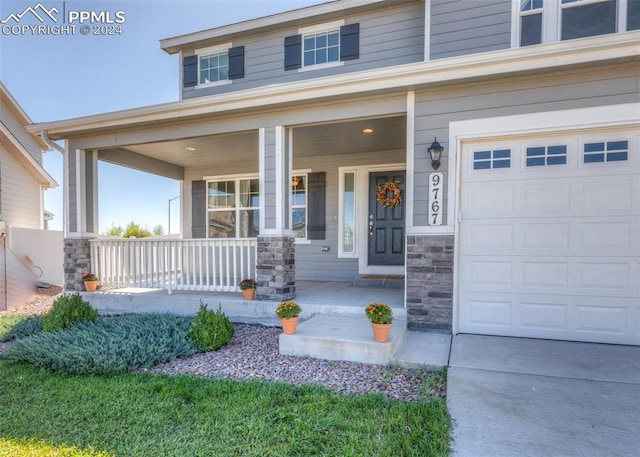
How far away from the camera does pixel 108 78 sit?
30.9ft

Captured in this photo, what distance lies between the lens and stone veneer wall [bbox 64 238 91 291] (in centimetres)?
559

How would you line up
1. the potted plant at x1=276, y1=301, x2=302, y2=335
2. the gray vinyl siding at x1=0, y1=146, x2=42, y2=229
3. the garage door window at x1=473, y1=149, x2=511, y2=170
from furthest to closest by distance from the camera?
the gray vinyl siding at x1=0, y1=146, x2=42, y2=229
the garage door window at x1=473, y1=149, x2=511, y2=170
the potted plant at x1=276, y1=301, x2=302, y2=335

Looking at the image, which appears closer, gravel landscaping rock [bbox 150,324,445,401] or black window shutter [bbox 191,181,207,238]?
gravel landscaping rock [bbox 150,324,445,401]

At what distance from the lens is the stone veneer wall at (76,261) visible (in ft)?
18.3

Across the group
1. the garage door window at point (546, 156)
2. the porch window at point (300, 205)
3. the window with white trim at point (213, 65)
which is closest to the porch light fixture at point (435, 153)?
the garage door window at point (546, 156)

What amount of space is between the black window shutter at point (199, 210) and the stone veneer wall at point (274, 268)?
3.47 meters

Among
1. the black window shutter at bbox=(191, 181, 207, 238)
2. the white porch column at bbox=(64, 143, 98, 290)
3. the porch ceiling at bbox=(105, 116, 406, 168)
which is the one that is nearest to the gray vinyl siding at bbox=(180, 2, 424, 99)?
the porch ceiling at bbox=(105, 116, 406, 168)

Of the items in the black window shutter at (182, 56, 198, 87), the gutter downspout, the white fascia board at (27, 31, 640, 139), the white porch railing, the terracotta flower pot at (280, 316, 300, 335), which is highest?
the black window shutter at (182, 56, 198, 87)

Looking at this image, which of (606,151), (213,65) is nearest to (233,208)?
(213,65)

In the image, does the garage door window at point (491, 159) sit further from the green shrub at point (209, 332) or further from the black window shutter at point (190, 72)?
the black window shutter at point (190, 72)

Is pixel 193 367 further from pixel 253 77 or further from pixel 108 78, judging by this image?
pixel 108 78

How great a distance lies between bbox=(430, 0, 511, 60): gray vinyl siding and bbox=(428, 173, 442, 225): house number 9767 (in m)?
1.89

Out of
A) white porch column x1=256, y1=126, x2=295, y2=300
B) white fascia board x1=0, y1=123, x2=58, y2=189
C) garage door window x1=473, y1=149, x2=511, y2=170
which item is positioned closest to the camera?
garage door window x1=473, y1=149, x2=511, y2=170

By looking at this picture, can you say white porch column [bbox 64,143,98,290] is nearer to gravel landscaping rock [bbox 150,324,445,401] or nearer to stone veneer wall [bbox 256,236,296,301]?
stone veneer wall [bbox 256,236,296,301]
